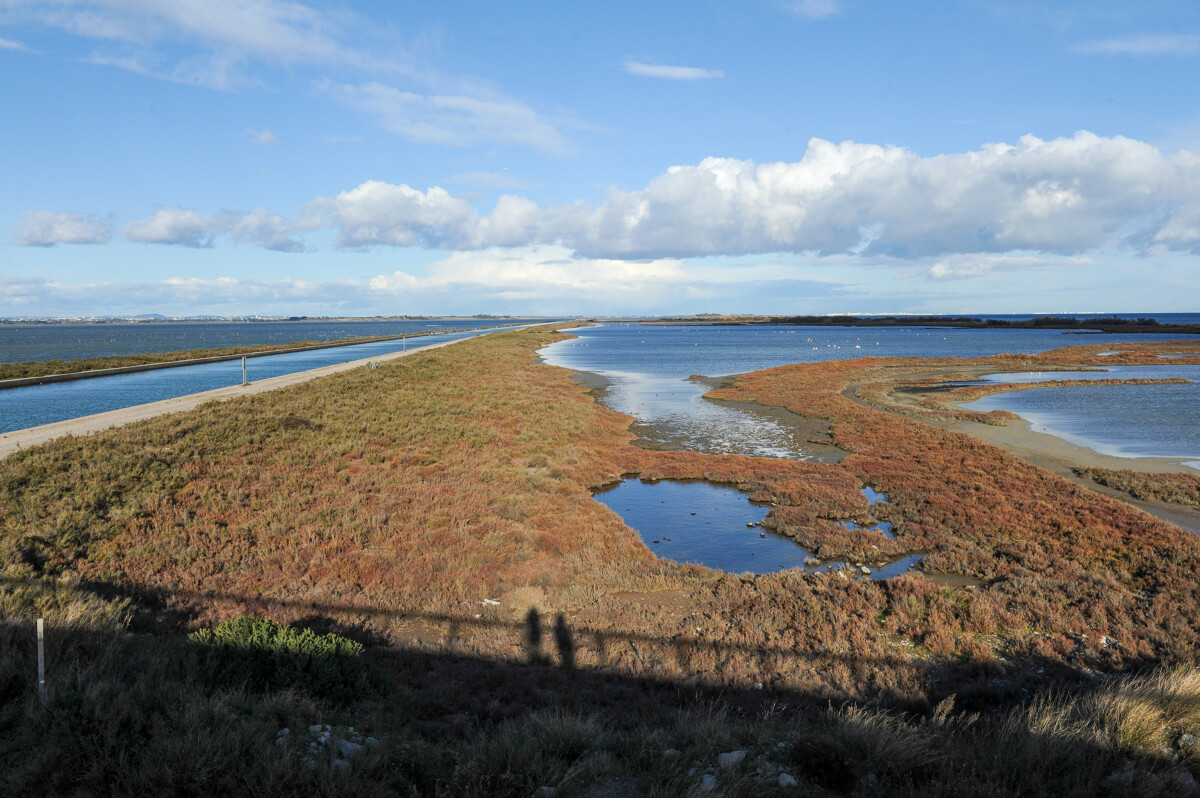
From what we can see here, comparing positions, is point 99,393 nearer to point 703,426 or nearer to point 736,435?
point 703,426

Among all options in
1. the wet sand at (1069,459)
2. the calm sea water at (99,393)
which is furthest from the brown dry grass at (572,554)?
the calm sea water at (99,393)

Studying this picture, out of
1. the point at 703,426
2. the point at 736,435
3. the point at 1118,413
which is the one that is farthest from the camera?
the point at 1118,413

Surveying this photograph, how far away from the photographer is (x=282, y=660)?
800 centimetres

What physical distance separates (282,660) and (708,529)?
491 inches

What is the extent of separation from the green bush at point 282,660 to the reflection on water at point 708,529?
898cm

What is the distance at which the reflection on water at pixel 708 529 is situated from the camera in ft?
49.6

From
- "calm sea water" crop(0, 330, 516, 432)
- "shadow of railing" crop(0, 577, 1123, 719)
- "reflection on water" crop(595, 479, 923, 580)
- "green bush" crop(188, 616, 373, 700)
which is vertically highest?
"calm sea water" crop(0, 330, 516, 432)

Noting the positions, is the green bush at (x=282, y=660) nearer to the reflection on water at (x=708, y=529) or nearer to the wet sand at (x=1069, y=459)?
the reflection on water at (x=708, y=529)

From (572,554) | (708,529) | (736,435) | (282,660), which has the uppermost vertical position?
(282,660)

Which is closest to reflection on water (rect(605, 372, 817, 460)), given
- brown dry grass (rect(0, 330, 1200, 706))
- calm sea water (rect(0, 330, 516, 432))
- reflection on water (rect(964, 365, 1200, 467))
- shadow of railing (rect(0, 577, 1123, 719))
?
brown dry grass (rect(0, 330, 1200, 706))

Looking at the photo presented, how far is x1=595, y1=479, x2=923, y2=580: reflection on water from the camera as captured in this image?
15.1m

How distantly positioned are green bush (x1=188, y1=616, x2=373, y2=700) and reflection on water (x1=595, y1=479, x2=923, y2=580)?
29.5ft

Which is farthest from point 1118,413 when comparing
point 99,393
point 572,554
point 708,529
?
point 99,393

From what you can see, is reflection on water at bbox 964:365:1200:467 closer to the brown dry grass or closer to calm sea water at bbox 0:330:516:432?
the brown dry grass
